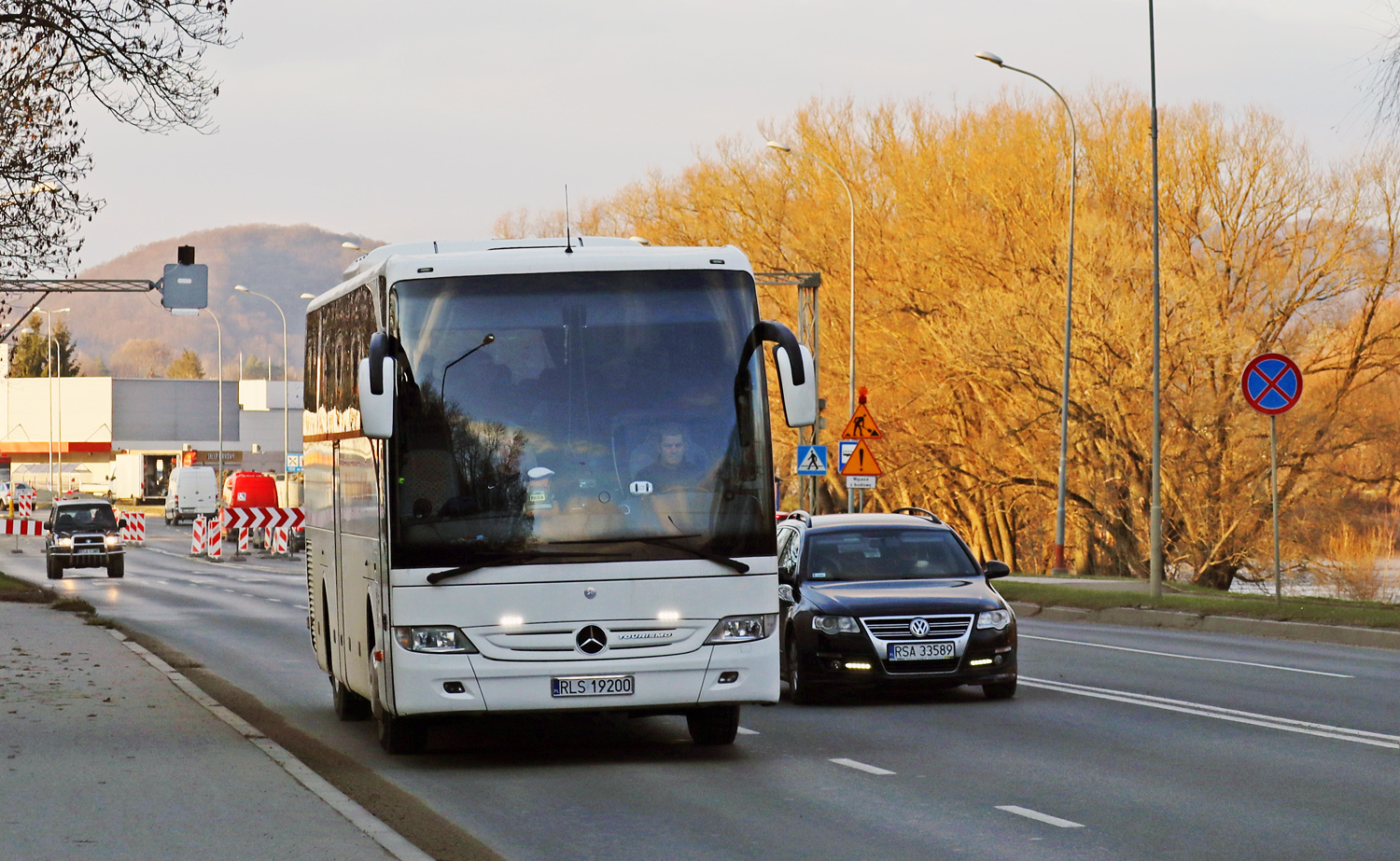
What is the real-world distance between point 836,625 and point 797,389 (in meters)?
3.87

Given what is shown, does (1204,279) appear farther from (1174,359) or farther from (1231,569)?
(1231,569)

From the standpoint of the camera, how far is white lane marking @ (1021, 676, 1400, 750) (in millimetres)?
11680

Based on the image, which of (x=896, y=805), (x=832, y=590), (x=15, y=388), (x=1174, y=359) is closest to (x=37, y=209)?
(x=832, y=590)

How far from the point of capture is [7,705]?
44.2ft

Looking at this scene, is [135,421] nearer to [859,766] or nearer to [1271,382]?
[1271,382]

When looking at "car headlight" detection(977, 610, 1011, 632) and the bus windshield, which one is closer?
the bus windshield

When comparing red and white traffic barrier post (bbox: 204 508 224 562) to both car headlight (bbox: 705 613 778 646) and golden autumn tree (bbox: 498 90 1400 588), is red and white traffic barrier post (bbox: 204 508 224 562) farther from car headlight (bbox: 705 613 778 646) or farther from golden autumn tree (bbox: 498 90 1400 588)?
car headlight (bbox: 705 613 778 646)

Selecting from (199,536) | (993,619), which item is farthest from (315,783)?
(199,536)

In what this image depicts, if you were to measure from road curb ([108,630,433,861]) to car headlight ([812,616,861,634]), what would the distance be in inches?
167

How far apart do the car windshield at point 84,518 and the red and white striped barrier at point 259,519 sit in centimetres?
739

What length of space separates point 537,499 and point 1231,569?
1307 inches

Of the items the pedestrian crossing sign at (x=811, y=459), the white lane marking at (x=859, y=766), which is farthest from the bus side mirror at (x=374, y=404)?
the pedestrian crossing sign at (x=811, y=459)

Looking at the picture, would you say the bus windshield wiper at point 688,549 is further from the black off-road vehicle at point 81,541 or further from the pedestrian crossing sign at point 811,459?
the black off-road vehicle at point 81,541

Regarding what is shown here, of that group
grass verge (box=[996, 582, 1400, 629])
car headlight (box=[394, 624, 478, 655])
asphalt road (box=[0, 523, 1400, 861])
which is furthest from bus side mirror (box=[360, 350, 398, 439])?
grass verge (box=[996, 582, 1400, 629])
